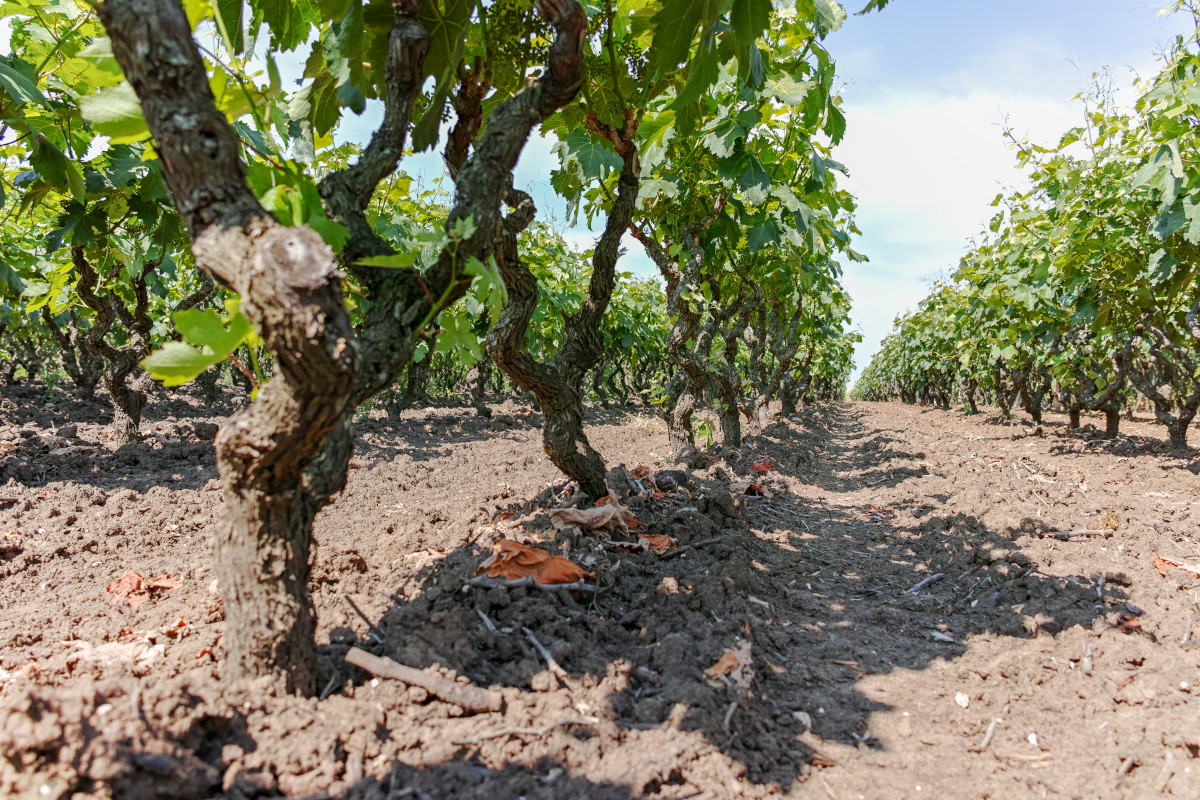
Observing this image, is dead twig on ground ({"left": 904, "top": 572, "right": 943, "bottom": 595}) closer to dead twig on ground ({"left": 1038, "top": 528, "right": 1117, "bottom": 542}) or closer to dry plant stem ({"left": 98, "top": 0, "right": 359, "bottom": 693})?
dead twig on ground ({"left": 1038, "top": 528, "right": 1117, "bottom": 542})

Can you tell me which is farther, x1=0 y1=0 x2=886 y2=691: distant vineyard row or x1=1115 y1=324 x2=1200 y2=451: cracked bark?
x1=1115 y1=324 x2=1200 y2=451: cracked bark

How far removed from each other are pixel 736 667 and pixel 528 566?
0.95 meters

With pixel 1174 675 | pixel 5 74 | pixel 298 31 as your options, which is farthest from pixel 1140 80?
pixel 5 74

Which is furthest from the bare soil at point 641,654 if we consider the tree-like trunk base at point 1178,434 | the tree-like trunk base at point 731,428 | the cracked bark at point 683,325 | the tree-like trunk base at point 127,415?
the tree-like trunk base at point 1178,434

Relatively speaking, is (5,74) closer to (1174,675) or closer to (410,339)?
→ (410,339)

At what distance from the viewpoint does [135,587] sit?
3035mm

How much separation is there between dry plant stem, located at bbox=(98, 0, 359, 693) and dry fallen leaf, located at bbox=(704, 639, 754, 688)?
1404 millimetres

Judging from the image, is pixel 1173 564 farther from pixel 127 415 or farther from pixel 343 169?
pixel 127 415

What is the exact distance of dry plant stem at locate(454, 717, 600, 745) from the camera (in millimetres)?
1734

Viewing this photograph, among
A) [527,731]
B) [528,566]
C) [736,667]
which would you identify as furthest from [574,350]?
[527,731]

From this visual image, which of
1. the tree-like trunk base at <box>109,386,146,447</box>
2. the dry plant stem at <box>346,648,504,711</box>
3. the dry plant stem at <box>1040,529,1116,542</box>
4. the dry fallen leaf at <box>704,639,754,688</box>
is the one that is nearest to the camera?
the dry plant stem at <box>346,648,504,711</box>

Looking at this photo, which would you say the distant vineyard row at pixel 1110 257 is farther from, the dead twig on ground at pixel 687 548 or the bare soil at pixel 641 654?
the dead twig on ground at pixel 687 548

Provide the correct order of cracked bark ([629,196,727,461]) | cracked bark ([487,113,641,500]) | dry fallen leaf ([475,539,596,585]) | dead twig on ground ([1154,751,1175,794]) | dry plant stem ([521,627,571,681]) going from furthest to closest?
cracked bark ([629,196,727,461]) < cracked bark ([487,113,641,500]) < dry fallen leaf ([475,539,596,585]) < dry plant stem ([521,627,571,681]) < dead twig on ground ([1154,751,1175,794])

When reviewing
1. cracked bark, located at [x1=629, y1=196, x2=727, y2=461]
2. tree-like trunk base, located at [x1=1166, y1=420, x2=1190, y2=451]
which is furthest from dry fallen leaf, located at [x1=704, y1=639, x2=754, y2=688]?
tree-like trunk base, located at [x1=1166, y1=420, x2=1190, y2=451]
